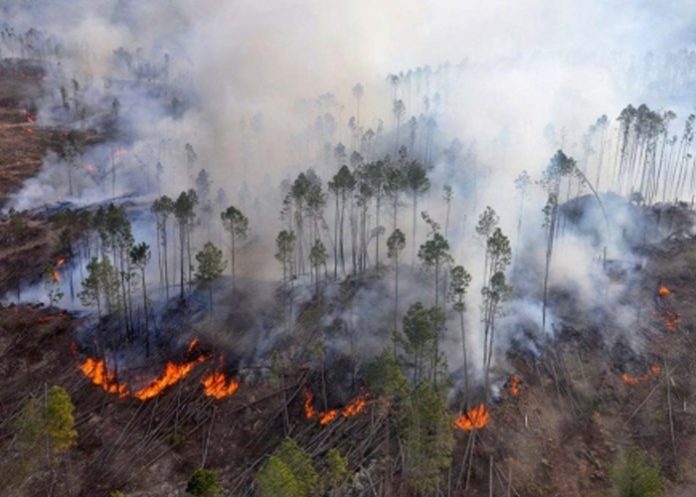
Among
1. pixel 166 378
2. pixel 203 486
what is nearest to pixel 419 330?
pixel 203 486

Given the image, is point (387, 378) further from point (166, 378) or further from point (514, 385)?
point (166, 378)

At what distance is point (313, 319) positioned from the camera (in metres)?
87.5

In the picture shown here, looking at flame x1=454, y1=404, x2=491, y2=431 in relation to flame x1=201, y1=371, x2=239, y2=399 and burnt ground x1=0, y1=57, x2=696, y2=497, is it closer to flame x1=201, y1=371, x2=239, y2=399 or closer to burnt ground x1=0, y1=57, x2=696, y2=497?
burnt ground x1=0, y1=57, x2=696, y2=497

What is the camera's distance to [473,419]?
67688mm

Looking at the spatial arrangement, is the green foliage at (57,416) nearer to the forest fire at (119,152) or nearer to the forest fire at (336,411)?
the forest fire at (336,411)

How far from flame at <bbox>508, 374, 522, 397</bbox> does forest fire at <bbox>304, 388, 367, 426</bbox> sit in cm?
1919

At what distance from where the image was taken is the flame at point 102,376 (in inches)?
3108

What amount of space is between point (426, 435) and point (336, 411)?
65.5 ft

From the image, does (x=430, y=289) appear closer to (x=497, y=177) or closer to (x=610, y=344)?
(x=610, y=344)

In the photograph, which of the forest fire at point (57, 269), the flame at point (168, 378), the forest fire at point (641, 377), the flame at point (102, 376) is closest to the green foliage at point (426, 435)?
the forest fire at point (641, 377)

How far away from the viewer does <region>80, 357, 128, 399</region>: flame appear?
7894cm

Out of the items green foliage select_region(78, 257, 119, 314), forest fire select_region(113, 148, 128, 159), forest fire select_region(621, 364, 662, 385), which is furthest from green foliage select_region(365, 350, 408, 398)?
forest fire select_region(113, 148, 128, 159)

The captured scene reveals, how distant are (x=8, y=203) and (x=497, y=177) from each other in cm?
13006

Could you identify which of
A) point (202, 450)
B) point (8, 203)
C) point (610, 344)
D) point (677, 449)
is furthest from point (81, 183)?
point (677, 449)
